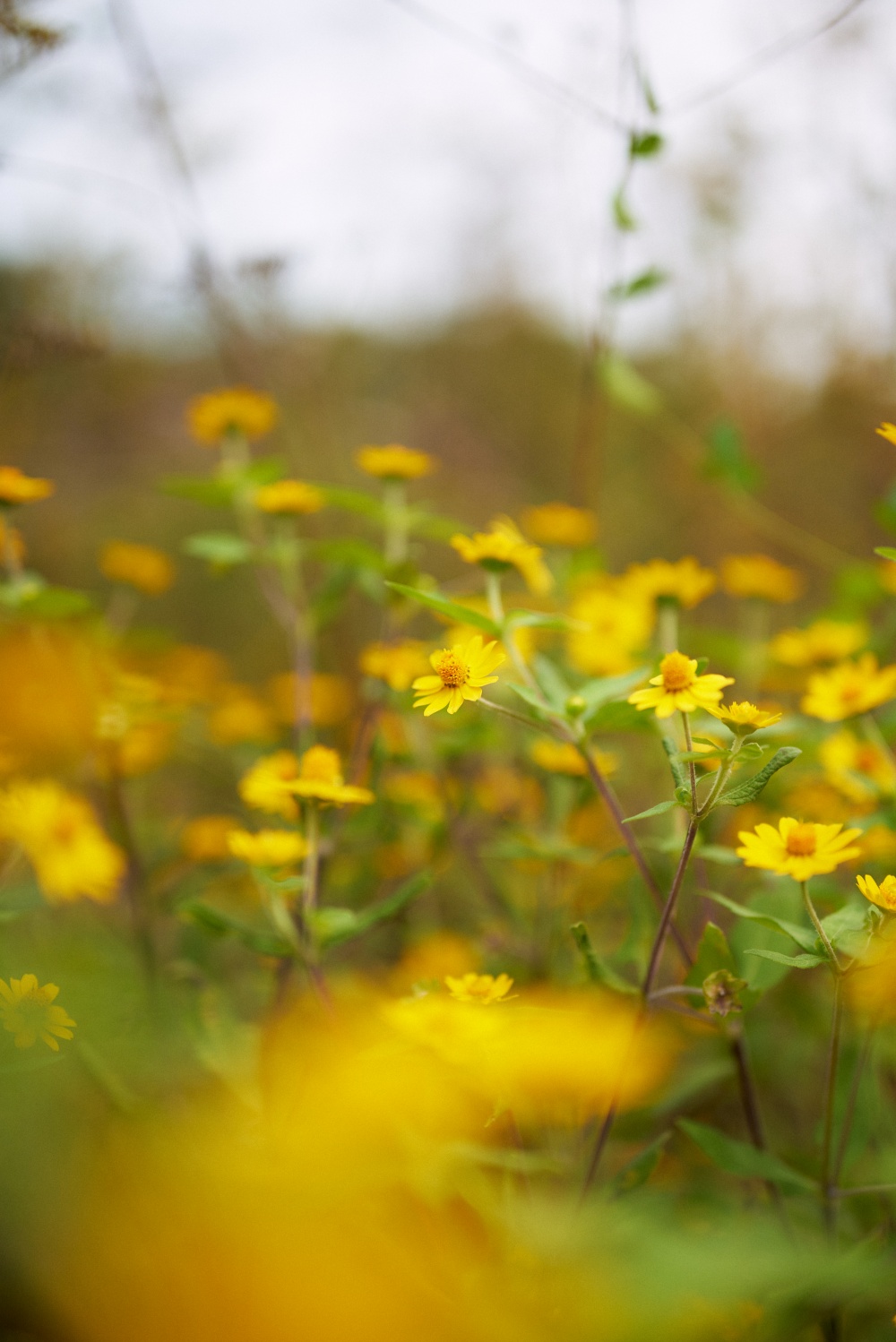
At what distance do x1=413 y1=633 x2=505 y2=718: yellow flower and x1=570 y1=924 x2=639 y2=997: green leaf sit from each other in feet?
0.47

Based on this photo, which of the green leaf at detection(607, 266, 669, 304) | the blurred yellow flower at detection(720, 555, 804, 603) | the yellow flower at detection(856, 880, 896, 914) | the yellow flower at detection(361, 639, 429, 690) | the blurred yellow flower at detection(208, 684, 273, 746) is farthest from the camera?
the blurred yellow flower at detection(208, 684, 273, 746)

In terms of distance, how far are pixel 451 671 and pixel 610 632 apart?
1.30 ft

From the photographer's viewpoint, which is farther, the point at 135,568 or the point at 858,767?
the point at 135,568

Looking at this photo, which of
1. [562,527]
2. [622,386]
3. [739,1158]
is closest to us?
[739,1158]

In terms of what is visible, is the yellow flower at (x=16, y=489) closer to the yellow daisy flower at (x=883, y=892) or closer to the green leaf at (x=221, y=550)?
the green leaf at (x=221, y=550)

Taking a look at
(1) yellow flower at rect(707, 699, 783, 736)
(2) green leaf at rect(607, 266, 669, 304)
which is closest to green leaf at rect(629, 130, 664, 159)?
(2) green leaf at rect(607, 266, 669, 304)

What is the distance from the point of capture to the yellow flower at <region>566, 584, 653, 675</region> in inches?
31.2

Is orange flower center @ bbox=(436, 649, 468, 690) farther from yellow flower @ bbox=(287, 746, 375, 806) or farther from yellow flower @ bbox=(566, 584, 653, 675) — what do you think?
yellow flower @ bbox=(566, 584, 653, 675)

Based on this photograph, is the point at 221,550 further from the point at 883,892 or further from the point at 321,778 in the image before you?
the point at 883,892

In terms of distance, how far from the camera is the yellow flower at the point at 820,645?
2.65 feet

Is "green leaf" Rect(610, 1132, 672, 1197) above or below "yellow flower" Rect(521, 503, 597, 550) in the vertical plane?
below

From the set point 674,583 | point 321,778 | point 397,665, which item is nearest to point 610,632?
point 674,583

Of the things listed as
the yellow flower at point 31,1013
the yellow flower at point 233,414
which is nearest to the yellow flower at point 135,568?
the yellow flower at point 233,414

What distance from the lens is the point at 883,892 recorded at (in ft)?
1.44
